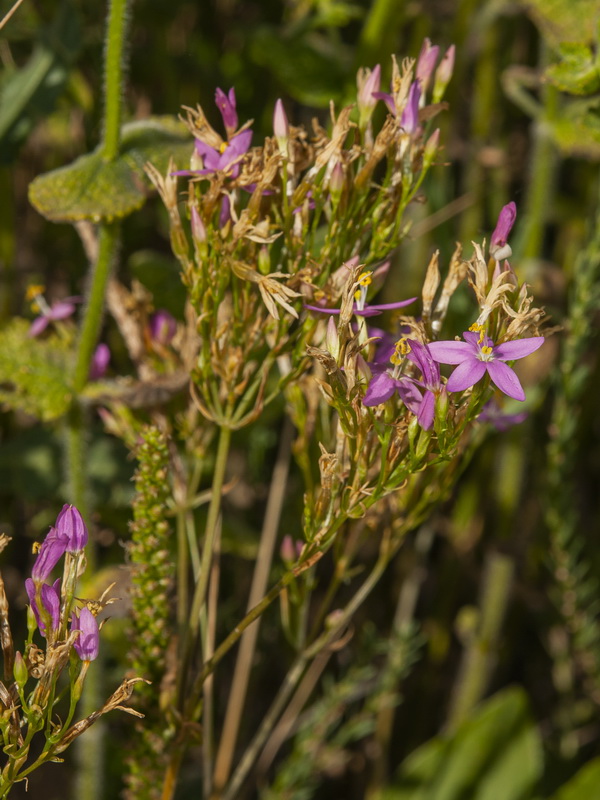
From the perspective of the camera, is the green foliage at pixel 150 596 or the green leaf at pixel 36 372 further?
the green leaf at pixel 36 372

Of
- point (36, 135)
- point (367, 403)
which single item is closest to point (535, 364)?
point (367, 403)

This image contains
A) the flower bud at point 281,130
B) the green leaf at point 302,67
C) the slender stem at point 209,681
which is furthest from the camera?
the green leaf at point 302,67

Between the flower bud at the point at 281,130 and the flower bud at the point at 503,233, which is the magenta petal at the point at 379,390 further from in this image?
the flower bud at the point at 281,130

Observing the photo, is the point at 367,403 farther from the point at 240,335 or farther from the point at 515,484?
the point at 515,484

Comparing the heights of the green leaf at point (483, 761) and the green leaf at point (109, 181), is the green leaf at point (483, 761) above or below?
below

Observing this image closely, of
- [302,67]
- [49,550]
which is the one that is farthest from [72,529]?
[302,67]

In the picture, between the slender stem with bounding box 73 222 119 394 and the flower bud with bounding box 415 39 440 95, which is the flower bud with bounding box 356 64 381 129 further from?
the slender stem with bounding box 73 222 119 394

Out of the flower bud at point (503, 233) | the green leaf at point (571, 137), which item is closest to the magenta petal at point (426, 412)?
the flower bud at point (503, 233)
